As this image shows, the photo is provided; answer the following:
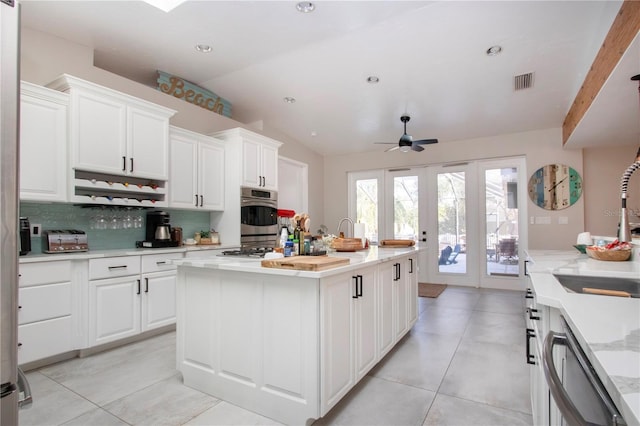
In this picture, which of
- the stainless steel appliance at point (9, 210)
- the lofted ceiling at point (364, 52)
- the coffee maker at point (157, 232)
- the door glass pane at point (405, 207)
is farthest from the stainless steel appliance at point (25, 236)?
the door glass pane at point (405, 207)

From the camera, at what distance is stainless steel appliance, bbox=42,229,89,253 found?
9.51ft

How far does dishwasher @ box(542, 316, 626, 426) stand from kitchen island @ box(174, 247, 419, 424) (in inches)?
41.5

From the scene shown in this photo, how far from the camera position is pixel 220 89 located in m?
4.71

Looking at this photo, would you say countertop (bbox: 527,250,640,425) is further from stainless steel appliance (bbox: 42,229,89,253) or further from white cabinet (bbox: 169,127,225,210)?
white cabinet (bbox: 169,127,225,210)

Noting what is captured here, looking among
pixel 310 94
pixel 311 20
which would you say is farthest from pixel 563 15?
pixel 310 94

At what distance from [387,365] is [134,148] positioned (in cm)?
325

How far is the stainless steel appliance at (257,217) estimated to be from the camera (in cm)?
456

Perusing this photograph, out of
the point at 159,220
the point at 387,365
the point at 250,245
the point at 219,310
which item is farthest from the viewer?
the point at 250,245

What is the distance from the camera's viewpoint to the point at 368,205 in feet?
23.4

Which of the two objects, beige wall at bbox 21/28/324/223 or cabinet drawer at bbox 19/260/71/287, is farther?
beige wall at bbox 21/28/324/223

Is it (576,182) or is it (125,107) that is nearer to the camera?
(125,107)

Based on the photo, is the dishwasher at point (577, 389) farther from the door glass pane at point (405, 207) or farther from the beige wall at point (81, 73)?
the door glass pane at point (405, 207)

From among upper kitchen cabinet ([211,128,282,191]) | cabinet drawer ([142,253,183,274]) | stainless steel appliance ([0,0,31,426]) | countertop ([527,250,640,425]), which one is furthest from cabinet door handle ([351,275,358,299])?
upper kitchen cabinet ([211,128,282,191])

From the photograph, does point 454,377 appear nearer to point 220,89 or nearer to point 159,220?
point 159,220
